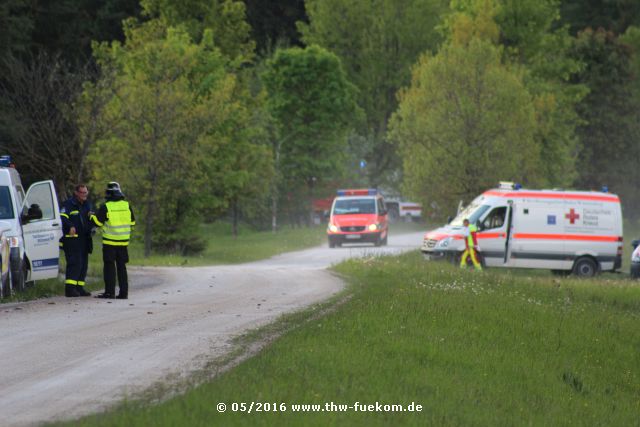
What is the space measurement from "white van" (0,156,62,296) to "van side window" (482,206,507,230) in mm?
17012

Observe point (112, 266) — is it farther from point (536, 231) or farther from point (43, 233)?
point (536, 231)

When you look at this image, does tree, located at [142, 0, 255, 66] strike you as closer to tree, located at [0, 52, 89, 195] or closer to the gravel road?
tree, located at [0, 52, 89, 195]

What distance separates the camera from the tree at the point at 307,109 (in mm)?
69750

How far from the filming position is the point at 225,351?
1250cm

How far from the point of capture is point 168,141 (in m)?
40.1

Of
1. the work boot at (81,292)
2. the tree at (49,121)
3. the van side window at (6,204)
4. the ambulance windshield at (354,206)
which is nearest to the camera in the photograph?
the van side window at (6,204)

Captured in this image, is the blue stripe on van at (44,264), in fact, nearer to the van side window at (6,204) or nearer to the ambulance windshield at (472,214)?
the van side window at (6,204)

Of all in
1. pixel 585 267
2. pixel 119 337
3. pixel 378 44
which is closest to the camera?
pixel 119 337

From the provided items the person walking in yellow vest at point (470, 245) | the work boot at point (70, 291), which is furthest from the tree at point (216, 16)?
the work boot at point (70, 291)

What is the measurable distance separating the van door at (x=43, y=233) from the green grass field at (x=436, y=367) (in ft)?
16.2

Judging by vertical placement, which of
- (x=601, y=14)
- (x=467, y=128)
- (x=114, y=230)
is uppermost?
(x=601, y=14)

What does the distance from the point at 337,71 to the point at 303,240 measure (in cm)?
1836

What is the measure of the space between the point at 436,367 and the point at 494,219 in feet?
74.5

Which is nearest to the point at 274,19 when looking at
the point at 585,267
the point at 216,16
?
the point at 216,16
